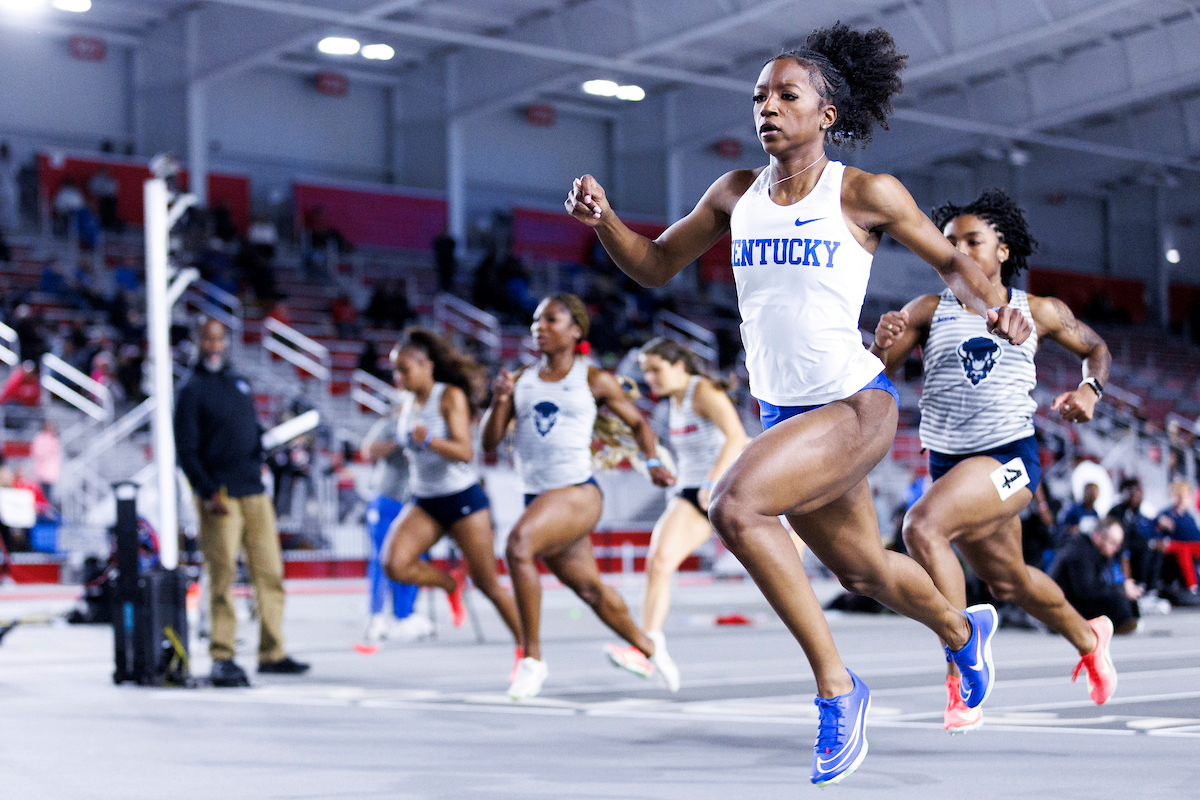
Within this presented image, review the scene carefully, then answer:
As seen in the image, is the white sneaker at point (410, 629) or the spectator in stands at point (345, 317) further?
the spectator in stands at point (345, 317)

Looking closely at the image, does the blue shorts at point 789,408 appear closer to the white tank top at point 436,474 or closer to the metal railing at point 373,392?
the white tank top at point 436,474

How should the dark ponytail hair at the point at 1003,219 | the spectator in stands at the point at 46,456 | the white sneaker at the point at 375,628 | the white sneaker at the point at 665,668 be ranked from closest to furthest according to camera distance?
1. the dark ponytail hair at the point at 1003,219
2. the white sneaker at the point at 665,668
3. the white sneaker at the point at 375,628
4. the spectator in stands at the point at 46,456

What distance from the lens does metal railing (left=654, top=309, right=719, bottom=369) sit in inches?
1052

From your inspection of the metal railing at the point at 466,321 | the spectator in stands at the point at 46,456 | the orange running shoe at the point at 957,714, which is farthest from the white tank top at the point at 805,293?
the metal railing at the point at 466,321

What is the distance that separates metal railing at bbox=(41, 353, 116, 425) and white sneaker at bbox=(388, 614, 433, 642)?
7838 millimetres

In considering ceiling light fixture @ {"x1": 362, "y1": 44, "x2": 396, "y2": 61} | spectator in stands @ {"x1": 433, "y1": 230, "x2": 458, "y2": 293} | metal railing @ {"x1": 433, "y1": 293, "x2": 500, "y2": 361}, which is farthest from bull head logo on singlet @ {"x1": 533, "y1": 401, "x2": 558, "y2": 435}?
spectator in stands @ {"x1": 433, "y1": 230, "x2": 458, "y2": 293}

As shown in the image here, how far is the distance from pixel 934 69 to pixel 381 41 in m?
10.5

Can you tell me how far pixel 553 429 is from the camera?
704 centimetres

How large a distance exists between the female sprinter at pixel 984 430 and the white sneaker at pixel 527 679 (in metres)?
2.00

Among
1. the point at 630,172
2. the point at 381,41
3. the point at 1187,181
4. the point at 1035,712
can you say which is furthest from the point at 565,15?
the point at 1035,712

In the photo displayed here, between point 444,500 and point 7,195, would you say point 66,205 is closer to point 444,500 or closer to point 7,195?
point 7,195

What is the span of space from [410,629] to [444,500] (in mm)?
3252

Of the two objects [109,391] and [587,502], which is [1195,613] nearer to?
[587,502]

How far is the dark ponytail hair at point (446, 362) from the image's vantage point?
27.7 ft
